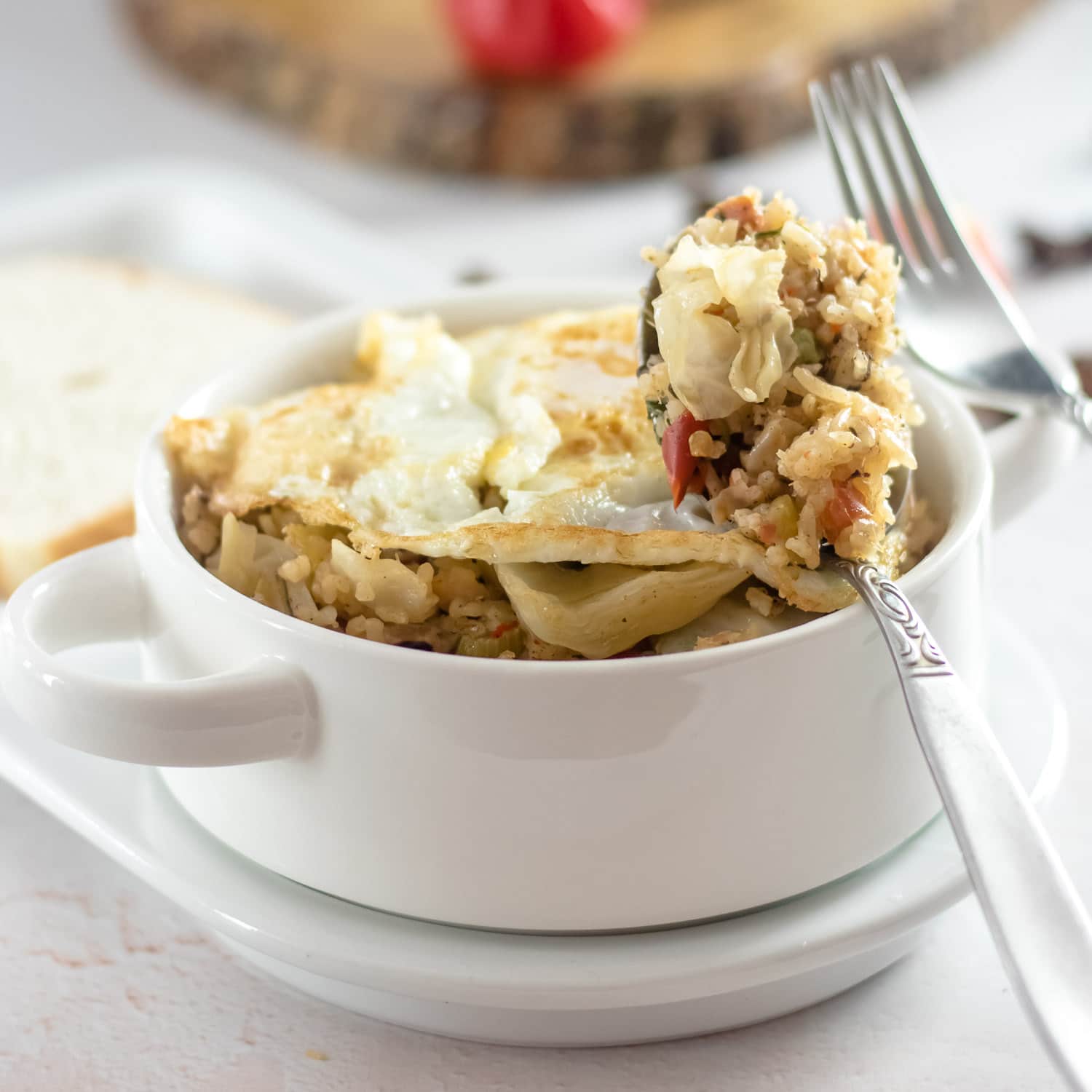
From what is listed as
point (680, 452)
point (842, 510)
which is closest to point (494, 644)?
point (680, 452)

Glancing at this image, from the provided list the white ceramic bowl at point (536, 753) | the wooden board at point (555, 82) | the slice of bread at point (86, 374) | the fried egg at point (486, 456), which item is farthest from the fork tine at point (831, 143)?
the wooden board at point (555, 82)

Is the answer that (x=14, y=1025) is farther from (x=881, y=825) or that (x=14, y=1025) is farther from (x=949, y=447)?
(x=949, y=447)

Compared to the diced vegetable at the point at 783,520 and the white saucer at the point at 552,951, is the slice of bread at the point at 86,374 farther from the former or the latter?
the diced vegetable at the point at 783,520

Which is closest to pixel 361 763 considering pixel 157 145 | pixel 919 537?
pixel 919 537

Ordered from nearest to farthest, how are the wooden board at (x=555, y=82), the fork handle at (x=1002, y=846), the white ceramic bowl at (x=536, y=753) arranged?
the fork handle at (x=1002, y=846) → the white ceramic bowl at (x=536, y=753) → the wooden board at (x=555, y=82)

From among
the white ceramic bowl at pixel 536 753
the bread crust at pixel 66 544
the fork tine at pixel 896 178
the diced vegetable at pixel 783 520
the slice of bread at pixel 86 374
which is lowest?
the bread crust at pixel 66 544

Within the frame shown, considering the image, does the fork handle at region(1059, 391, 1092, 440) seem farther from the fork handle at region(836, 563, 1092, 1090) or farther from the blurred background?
the blurred background

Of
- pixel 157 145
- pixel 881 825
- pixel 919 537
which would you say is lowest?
pixel 157 145
